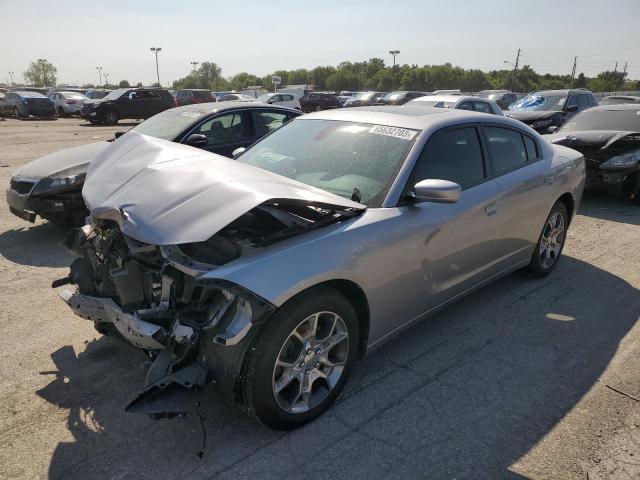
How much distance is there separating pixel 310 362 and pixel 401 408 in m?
0.66

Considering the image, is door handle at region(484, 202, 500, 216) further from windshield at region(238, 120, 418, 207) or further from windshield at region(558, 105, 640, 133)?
windshield at region(558, 105, 640, 133)

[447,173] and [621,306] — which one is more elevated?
[447,173]

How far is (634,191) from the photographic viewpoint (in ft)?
26.3

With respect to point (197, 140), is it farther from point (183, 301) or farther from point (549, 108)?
point (549, 108)

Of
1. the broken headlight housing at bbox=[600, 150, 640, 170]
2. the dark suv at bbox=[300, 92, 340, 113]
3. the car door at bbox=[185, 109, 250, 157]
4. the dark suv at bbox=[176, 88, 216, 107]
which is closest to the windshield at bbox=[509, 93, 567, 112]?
the broken headlight housing at bbox=[600, 150, 640, 170]

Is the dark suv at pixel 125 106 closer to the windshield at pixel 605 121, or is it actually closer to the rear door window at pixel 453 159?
the windshield at pixel 605 121

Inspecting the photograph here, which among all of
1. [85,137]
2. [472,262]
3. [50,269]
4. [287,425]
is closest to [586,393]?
[472,262]

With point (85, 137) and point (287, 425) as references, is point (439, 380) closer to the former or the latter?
point (287, 425)

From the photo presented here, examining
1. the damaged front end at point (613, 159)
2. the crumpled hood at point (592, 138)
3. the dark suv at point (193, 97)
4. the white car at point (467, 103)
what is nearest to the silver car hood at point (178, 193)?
the damaged front end at point (613, 159)

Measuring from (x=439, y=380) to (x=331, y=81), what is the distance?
9774 centimetres

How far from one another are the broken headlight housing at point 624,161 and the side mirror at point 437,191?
19.8 feet

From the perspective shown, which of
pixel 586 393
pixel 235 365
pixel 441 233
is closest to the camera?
pixel 235 365

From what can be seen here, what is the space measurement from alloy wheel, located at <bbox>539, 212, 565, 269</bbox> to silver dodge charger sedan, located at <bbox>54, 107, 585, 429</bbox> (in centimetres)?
100

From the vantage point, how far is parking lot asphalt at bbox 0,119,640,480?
8.09ft
